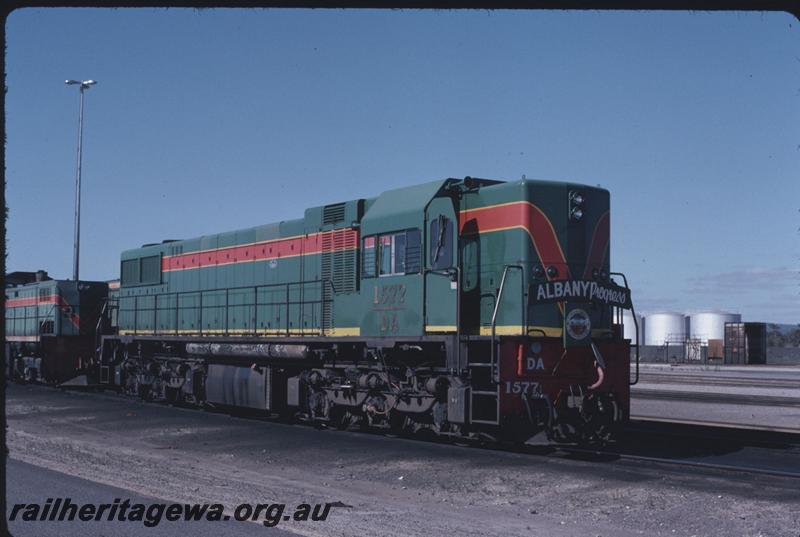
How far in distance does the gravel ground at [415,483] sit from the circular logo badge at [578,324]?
6.52 ft

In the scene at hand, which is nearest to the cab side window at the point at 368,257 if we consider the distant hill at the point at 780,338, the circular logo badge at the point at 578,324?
the circular logo badge at the point at 578,324

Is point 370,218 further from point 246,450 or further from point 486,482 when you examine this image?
point 486,482

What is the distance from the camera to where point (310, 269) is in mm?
18688

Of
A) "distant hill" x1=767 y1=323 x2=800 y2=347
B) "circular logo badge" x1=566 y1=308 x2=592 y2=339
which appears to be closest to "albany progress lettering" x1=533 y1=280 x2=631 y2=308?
"circular logo badge" x1=566 y1=308 x2=592 y2=339

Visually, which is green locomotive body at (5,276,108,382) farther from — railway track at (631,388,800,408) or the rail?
railway track at (631,388,800,408)

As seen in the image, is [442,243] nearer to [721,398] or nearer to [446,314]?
[446,314]

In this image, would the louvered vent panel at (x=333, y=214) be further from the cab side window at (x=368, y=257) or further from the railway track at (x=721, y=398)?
the railway track at (x=721, y=398)

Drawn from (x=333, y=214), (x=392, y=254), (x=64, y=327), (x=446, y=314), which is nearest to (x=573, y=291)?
(x=446, y=314)

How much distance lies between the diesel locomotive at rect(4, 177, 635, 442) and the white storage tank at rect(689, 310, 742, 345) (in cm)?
8975

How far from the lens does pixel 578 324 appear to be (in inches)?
545

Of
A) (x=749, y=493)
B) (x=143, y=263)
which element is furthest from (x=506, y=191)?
(x=143, y=263)

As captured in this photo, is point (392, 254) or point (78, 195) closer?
point (392, 254)

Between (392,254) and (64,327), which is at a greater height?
(392,254)

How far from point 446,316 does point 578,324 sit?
7.40ft
